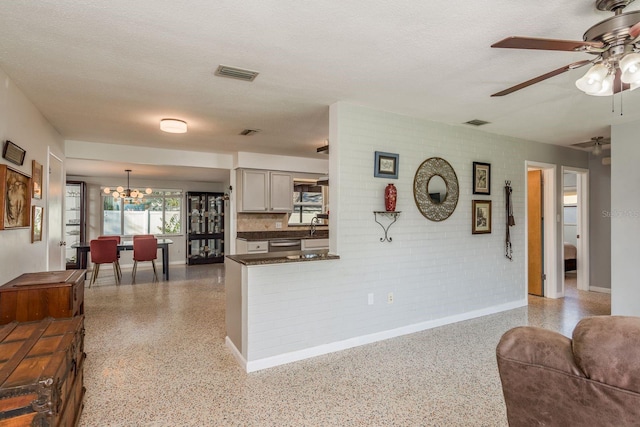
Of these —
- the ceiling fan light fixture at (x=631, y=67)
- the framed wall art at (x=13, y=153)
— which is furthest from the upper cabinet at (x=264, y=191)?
the ceiling fan light fixture at (x=631, y=67)

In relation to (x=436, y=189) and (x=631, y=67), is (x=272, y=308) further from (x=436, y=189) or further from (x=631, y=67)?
(x=631, y=67)

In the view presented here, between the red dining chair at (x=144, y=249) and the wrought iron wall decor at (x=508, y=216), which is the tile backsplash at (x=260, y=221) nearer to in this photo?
the red dining chair at (x=144, y=249)

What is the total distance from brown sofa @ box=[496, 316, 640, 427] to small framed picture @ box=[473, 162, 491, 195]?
350cm

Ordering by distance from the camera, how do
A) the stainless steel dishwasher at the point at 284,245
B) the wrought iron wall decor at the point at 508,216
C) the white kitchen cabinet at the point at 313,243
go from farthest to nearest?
the white kitchen cabinet at the point at 313,243, the stainless steel dishwasher at the point at 284,245, the wrought iron wall decor at the point at 508,216

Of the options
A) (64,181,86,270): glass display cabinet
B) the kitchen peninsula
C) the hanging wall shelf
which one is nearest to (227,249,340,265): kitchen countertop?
the kitchen peninsula

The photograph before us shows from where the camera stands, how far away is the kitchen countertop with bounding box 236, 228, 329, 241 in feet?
20.4

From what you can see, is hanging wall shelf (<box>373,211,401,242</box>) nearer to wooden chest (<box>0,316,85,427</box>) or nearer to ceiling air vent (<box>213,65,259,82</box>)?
ceiling air vent (<box>213,65,259,82</box>)

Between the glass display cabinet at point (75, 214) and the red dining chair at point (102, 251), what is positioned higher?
the glass display cabinet at point (75, 214)

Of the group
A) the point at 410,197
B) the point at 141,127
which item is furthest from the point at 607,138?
the point at 141,127

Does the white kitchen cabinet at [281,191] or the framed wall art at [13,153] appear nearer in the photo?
the framed wall art at [13,153]

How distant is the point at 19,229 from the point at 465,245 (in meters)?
4.63

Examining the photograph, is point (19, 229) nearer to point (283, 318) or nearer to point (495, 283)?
point (283, 318)

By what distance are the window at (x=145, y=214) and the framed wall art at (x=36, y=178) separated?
5543mm

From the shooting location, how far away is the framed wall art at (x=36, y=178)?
3387mm
